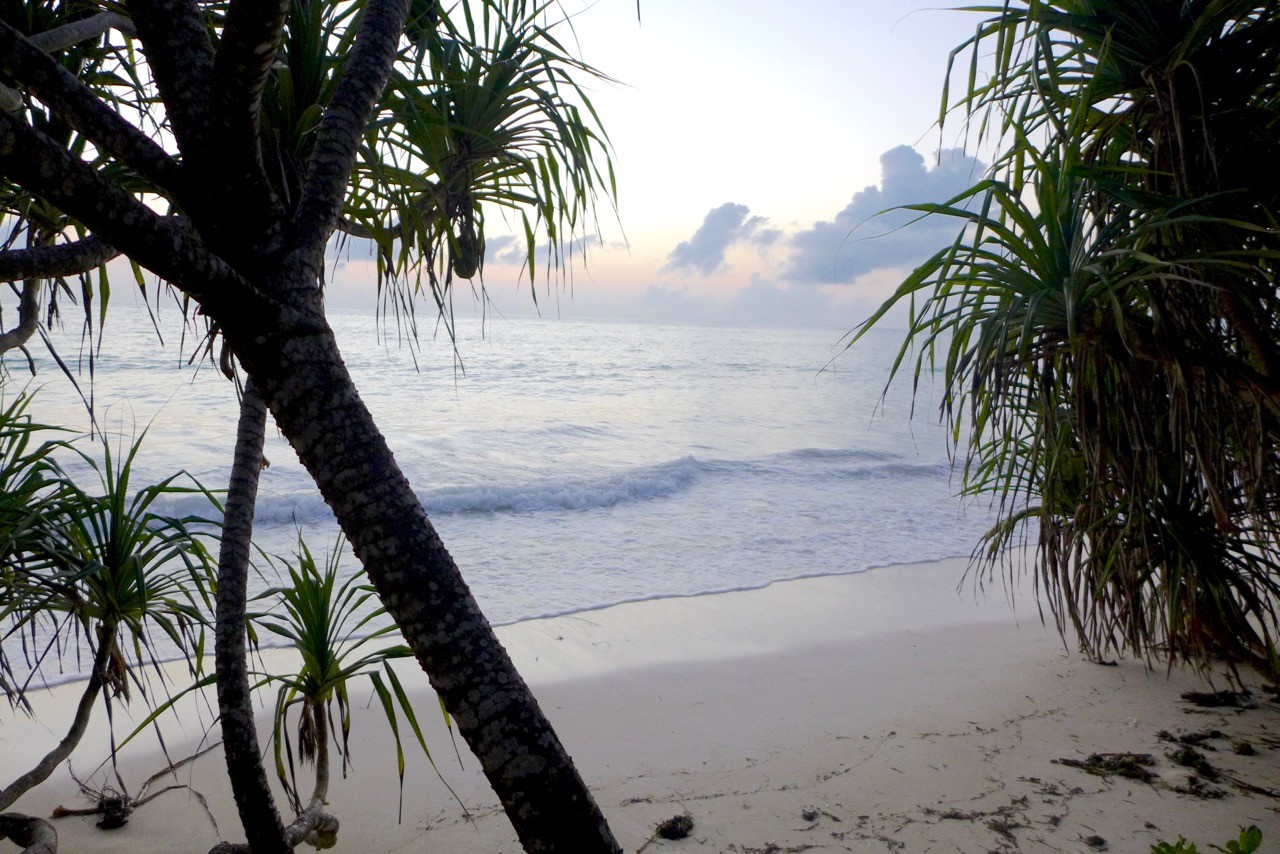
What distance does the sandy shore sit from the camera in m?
3.09

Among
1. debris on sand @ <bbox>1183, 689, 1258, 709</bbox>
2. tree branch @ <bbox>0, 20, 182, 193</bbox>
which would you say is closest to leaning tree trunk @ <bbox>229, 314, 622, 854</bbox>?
tree branch @ <bbox>0, 20, 182, 193</bbox>

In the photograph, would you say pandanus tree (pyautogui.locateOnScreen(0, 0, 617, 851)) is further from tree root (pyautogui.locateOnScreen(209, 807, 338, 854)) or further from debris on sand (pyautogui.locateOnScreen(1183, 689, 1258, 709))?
debris on sand (pyautogui.locateOnScreen(1183, 689, 1258, 709))

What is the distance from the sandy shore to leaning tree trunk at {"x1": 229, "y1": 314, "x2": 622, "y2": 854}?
2.24 metres

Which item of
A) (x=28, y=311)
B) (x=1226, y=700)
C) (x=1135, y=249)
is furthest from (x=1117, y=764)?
(x=28, y=311)

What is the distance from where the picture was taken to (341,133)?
1.36 metres

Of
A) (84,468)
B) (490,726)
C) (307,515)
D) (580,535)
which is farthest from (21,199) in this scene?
(84,468)

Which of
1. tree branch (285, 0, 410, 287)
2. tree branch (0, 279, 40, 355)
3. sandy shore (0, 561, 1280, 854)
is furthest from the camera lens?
sandy shore (0, 561, 1280, 854)

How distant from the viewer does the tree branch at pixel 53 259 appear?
4.62ft

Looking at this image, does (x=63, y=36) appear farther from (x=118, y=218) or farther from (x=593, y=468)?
(x=593, y=468)

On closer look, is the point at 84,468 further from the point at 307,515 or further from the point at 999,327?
the point at 999,327

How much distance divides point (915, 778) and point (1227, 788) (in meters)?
1.13

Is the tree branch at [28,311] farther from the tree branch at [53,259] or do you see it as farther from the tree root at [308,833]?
the tree root at [308,833]

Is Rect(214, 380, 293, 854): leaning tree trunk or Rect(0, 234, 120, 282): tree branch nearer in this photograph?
Rect(0, 234, 120, 282): tree branch

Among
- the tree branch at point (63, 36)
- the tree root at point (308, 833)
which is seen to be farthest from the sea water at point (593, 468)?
the tree root at point (308, 833)
